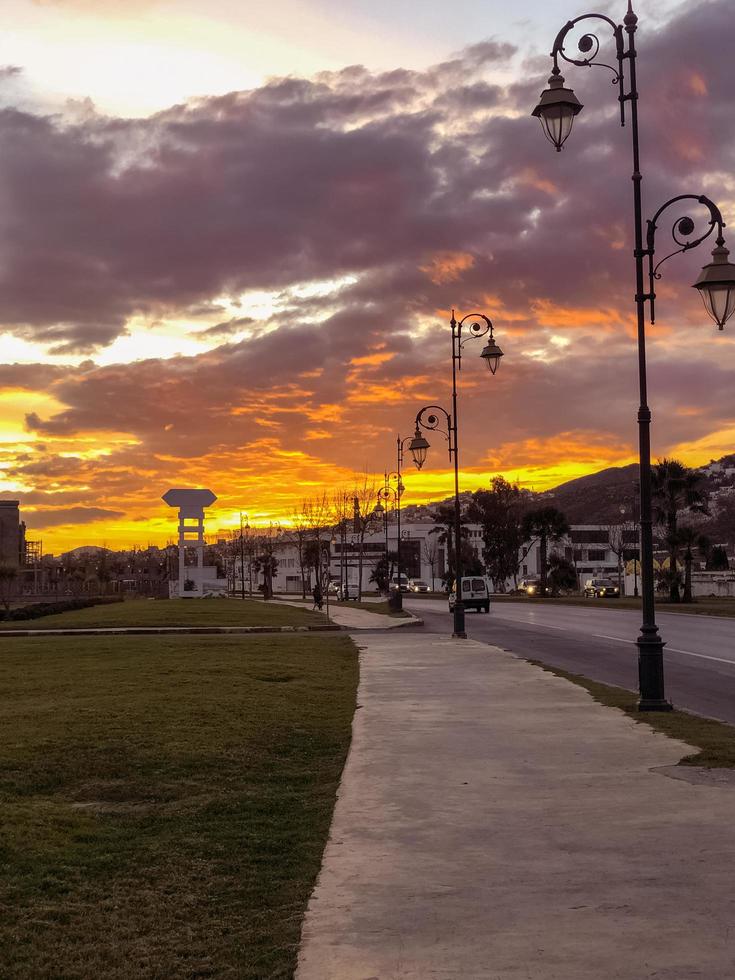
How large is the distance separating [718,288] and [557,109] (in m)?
3.34

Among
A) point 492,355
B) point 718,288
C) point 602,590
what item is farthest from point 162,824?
point 602,590

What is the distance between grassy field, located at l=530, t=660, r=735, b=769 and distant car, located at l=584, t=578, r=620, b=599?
246 feet

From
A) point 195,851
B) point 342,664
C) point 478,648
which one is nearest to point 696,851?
point 195,851

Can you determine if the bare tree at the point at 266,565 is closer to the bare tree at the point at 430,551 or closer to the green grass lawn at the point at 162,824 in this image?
the bare tree at the point at 430,551

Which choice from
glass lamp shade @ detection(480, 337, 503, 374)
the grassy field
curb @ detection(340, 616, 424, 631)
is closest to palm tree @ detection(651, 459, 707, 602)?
curb @ detection(340, 616, 424, 631)

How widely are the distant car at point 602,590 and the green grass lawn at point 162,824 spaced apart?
77089 mm

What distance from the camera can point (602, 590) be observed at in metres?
93.9

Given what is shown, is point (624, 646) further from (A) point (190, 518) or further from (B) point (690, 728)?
(A) point (190, 518)

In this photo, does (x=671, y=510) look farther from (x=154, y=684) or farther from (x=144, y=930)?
(x=144, y=930)

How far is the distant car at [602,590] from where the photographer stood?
304 feet

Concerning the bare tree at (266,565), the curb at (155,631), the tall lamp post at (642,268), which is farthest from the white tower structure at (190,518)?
the tall lamp post at (642,268)

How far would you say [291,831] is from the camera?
787 cm

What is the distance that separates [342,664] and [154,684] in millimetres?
6063

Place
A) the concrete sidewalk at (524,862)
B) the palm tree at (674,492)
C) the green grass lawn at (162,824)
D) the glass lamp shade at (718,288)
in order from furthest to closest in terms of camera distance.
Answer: the palm tree at (674,492) → the glass lamp shade at (718,288) → the green grass lawn at (162,824) → the concrete sidewalk at (524,862)
